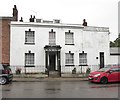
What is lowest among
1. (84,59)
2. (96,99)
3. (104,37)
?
(96,99)

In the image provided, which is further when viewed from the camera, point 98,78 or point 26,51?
point 26,51

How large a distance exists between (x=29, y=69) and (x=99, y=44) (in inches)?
386

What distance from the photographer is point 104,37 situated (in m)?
34.6

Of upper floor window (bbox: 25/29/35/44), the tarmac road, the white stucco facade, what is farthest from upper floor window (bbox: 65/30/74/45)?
the tarmac road

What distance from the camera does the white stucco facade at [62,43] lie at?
3158 centimetres

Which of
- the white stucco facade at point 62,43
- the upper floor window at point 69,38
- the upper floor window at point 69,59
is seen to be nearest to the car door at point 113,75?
the white stucco facade at point 62,43

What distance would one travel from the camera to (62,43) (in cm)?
3288

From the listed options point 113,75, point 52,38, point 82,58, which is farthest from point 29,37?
point 113,75

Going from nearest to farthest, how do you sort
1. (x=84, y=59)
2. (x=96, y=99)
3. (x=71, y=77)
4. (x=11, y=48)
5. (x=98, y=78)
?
1. (x=96, y=99)
2. (x=98, y=78)
3. (x=71, y=77)
4. (x=11, y=48)
5. (x=84, y=59)

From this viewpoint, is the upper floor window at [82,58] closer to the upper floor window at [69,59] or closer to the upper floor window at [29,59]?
the upper floor window at [69,59]

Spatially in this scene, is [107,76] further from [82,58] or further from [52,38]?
[52,38]

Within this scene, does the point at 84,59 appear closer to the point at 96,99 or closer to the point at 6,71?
the point at 6,71

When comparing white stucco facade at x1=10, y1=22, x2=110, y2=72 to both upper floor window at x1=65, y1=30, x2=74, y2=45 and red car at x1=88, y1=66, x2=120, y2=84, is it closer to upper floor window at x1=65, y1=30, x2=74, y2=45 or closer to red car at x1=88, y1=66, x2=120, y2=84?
upper floor window at x1=65, y1=30, x2=74, y2=45

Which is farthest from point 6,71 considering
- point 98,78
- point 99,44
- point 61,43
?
point 99,44
